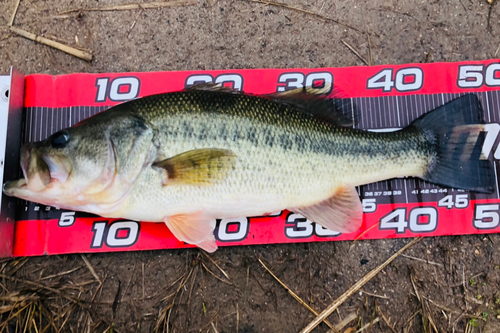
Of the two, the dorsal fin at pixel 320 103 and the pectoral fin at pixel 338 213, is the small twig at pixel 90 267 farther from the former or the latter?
the dorsal fin at pixel 320 103

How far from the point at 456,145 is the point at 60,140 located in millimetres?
2384

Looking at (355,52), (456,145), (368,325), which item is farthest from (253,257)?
(355,52)

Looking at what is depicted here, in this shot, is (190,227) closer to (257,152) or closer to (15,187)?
(257,152)

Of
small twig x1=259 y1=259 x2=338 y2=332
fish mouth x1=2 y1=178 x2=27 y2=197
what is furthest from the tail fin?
fish mouth x1=2 y1=178 x2=27 y2=197

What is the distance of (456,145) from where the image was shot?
216 cm

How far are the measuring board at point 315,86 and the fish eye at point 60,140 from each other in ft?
1.86

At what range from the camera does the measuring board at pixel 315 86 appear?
225 cm

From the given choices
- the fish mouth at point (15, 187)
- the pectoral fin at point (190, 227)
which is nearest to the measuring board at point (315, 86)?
the pectoral fin at point (190, 227)

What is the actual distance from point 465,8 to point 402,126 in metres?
1.08

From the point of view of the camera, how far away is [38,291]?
218 centimetres

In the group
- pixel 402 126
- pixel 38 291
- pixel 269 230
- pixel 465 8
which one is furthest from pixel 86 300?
pixel 465 8

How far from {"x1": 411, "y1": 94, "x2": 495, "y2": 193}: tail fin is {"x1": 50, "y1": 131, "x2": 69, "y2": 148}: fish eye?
2.11 metres

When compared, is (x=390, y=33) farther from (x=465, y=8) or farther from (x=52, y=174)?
(x=52, y=174)

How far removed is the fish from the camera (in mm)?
1831
